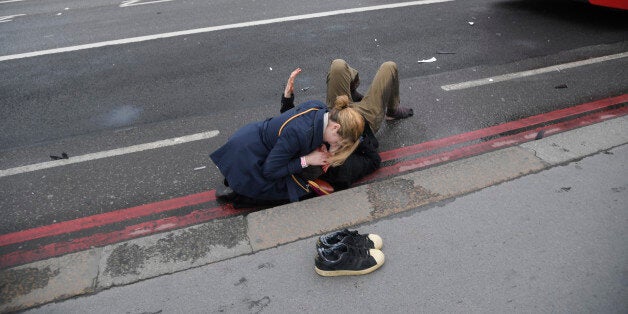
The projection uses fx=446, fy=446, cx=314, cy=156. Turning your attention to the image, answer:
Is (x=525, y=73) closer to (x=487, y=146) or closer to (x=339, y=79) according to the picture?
(x=487, y=146)

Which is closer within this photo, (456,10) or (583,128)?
(583,128)

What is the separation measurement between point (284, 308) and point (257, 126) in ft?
4.88

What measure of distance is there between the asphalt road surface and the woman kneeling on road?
72cm

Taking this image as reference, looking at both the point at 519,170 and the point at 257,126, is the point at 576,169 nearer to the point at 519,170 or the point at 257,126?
the point at 519,170

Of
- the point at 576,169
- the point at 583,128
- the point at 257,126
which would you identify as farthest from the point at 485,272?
the point at 583,128

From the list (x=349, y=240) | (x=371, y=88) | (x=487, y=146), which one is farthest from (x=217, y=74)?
(x=349, y=240)

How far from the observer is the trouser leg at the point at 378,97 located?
4.30 meters

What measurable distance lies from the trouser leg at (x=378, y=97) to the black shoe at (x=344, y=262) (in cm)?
157

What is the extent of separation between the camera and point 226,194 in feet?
12.7

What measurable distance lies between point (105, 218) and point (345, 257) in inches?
86.7

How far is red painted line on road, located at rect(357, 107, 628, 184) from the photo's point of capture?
170 inches

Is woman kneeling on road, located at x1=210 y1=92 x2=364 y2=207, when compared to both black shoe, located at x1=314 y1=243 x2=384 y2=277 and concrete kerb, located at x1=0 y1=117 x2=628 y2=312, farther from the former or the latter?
black shoe, located at x1=314 y1=243 x2=384 y2=277

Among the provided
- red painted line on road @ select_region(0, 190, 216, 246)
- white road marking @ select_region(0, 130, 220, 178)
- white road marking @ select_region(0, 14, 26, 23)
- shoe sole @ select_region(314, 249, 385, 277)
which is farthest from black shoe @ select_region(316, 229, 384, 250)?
white road marking @ select_region(0, 14, 26, 23)

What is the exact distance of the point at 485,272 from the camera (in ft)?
9.83
